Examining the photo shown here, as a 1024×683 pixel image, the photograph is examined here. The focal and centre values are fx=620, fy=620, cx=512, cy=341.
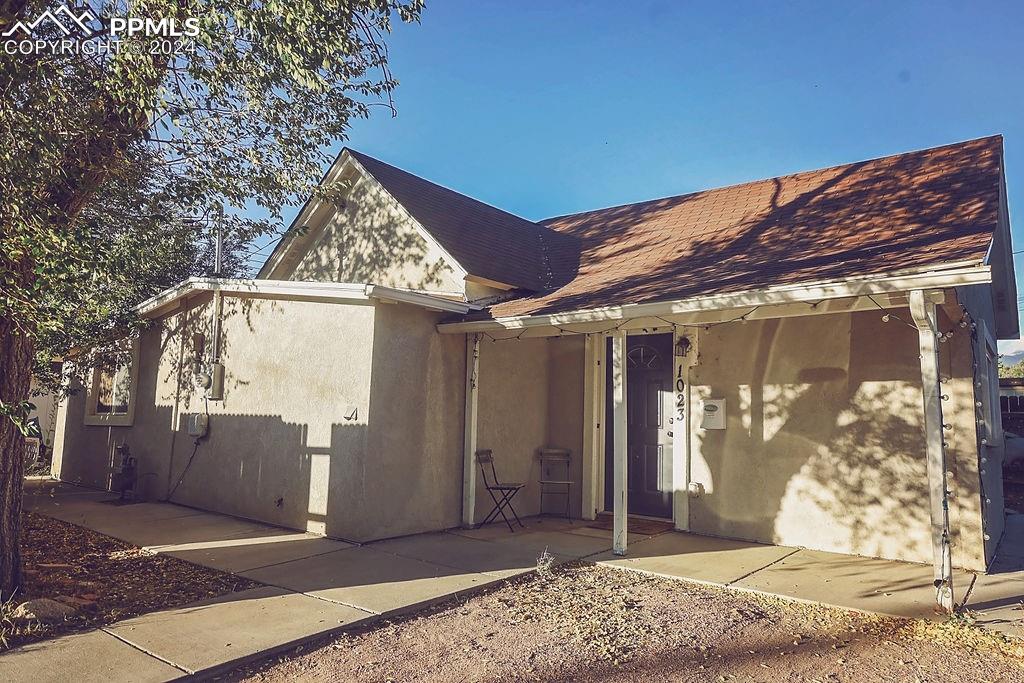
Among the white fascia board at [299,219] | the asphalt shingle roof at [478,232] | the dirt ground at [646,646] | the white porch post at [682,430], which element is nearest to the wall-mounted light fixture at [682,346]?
the white porch post at [682,430]

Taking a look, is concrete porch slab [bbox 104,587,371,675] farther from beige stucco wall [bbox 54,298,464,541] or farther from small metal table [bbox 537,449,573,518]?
small metal table [bbox 537,449,573,518]

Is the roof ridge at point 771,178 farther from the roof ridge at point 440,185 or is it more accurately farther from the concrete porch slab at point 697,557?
the concrete porch slab at point 697,557

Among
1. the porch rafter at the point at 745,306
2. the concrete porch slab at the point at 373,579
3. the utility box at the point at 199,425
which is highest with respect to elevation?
the porch rafter at the point at 745,306

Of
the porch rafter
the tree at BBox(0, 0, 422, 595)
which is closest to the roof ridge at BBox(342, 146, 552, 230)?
the tree at BBox(0, 0, 422, 595)

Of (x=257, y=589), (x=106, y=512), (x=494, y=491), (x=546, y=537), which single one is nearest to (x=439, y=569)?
(x=257, y=589)

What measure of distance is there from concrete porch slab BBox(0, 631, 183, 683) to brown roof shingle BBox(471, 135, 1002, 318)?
5022 millimetres

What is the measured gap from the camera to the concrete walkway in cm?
381

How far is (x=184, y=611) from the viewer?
15.1 feet

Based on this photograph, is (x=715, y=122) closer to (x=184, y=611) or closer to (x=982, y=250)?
(x=982, y=250)

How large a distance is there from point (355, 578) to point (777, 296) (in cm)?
446

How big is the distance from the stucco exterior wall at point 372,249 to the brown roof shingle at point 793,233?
1.60 metres

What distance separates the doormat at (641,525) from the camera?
7734 mm

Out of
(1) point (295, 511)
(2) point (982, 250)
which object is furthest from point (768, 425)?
(1) point (295, 511)

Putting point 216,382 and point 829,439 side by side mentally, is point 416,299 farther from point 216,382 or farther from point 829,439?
point 829,439
